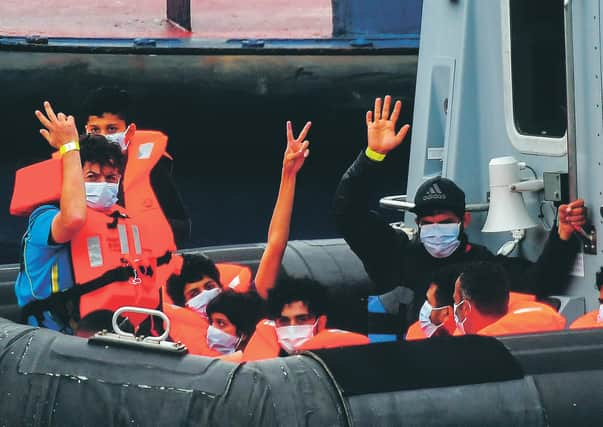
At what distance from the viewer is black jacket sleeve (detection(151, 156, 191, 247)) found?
161 inches

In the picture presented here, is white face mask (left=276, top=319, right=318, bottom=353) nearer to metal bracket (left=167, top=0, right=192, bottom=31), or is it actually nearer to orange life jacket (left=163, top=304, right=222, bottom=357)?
orange life jacket (left=163, top=304, right=222, bottom=357)

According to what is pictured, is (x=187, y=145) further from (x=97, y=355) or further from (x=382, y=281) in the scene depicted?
(x=97, y=355)

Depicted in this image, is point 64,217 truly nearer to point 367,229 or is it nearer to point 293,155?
point 293,155

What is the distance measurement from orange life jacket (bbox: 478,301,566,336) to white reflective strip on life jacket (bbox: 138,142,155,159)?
141cm

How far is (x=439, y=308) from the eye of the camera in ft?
11.5

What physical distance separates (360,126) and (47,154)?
1687 mm

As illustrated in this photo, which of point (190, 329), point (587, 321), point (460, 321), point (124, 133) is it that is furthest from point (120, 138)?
point (587, 321)

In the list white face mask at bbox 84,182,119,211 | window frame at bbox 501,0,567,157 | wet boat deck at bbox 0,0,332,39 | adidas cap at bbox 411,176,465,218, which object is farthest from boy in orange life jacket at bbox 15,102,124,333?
wet boat deck at bbox 0,0,332,39

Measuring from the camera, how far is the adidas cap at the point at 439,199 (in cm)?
374

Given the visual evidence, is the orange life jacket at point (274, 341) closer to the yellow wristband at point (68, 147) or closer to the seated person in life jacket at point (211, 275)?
the seated person in life jacket at point (211, 275)

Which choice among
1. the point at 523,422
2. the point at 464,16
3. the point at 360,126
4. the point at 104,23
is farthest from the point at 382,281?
the point at 104,23

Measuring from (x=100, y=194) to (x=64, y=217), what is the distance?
242 millimetres

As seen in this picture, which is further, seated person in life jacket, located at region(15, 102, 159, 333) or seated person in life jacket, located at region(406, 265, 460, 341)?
seated person in life jacket, located at region(406, 265, 460, 341)

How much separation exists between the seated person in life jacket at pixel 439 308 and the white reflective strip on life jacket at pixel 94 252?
93 cm
